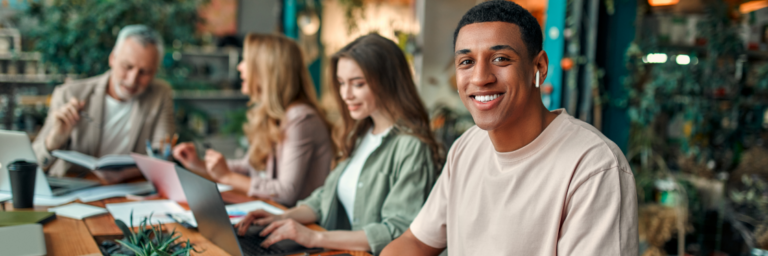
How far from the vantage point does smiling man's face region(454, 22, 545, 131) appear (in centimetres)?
97

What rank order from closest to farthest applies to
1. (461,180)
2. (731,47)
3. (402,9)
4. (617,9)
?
(461,180) → (731,47) → (617,9) → (402,9)

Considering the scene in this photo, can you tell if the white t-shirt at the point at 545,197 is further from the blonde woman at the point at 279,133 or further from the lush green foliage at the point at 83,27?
the lush green foliage at the point at 83,27

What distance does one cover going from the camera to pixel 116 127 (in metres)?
2.70

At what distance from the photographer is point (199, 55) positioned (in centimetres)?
634

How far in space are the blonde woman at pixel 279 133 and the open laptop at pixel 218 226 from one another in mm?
651

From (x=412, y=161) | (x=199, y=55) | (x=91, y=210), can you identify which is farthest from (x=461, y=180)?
(x=199, y=55)

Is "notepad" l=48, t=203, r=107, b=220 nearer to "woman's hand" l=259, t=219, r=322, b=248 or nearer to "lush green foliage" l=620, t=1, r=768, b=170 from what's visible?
"woman's hand" l=259, t=219, r=322, b=248

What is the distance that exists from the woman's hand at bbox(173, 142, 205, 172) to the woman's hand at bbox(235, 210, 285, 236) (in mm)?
844

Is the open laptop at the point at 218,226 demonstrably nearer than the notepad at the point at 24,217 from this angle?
Yes

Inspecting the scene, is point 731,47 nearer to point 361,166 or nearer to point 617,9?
point 617,9

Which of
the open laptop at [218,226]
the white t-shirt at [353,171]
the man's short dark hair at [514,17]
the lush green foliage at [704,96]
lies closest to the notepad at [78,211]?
the open laptop at [218,226]

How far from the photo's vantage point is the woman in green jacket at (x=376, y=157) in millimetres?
1591

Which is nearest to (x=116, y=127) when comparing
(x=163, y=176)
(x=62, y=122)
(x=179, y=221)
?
(x=62, y=122)

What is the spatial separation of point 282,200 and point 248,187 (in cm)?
17
